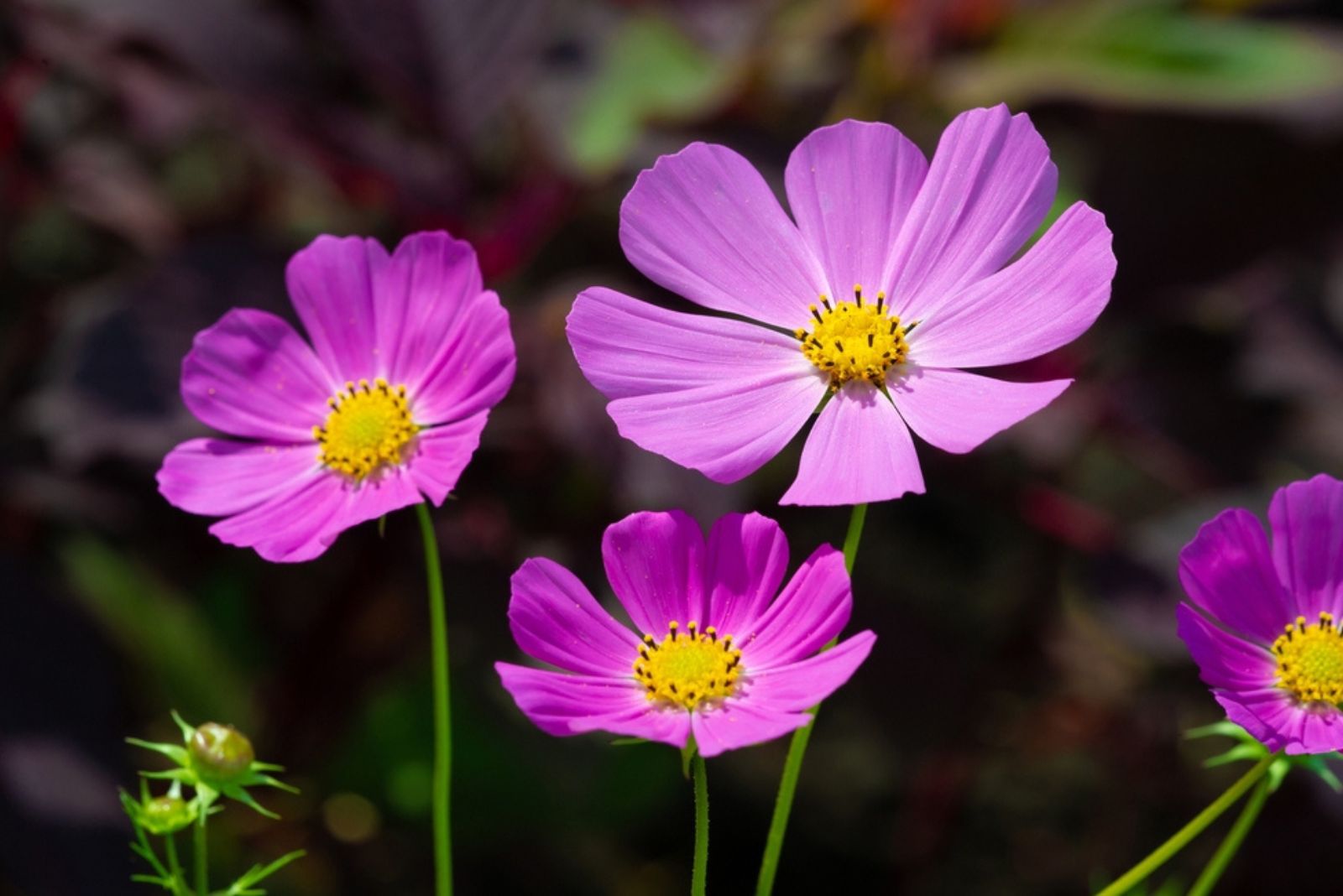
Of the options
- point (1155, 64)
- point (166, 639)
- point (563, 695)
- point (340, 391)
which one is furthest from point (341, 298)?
point (1155, 64)

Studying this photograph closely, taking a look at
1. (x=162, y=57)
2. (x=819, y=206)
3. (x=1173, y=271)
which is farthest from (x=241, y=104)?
(x=1173, y=271)

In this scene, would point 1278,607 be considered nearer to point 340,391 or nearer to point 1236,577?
point 1236,577

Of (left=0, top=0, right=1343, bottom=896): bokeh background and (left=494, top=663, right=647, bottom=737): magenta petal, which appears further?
(left=0, top=0, right=1343, bottom=896): bokeh background

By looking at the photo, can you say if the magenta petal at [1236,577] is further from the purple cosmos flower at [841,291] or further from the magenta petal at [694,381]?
the magenta petal at [694,381]

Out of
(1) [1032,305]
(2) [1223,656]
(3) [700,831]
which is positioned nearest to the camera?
(3) [700,831]

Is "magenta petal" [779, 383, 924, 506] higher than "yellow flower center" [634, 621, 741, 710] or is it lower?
higher

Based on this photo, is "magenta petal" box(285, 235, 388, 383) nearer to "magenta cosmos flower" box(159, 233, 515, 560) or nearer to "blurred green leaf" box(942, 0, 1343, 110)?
"magenta cosmos flower" box(159, 233, 515, 560)

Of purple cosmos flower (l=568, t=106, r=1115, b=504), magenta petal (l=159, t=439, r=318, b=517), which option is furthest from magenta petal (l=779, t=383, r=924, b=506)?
magenta petal (l=159, t=439, r=318, b=517)
